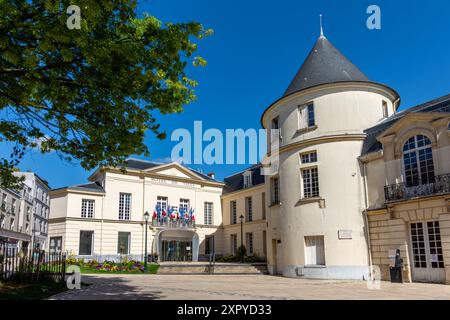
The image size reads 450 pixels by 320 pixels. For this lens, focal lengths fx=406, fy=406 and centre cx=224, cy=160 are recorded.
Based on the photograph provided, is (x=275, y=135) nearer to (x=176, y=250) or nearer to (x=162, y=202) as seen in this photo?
(x=162, y=202)

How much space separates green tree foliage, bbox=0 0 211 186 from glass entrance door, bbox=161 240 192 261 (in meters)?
28.3

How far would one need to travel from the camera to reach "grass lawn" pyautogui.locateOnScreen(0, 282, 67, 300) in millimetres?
10812

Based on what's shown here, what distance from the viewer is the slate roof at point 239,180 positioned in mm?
36812

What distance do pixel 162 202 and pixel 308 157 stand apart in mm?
19499

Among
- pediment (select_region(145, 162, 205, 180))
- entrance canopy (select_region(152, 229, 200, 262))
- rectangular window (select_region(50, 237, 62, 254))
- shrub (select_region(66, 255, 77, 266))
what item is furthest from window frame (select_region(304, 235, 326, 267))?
rectangular window (select_region(50, 237, 62, 254))

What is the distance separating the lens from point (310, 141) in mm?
22047

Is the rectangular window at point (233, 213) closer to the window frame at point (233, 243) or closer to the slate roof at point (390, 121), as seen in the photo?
the window frame at point (233, 243)

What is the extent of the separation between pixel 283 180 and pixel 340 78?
6.46 meters

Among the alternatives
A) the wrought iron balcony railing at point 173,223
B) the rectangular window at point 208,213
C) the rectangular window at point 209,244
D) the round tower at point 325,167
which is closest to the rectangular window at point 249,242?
the rectangular window at point 209,244

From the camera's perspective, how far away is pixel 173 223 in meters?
38.0

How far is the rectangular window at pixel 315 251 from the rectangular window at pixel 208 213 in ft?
65.6

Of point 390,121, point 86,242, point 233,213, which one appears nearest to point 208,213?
point 233,213

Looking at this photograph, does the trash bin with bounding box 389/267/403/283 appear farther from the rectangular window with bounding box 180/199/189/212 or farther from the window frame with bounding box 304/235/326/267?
the rectangular window with bounding box 180/199/189/212
